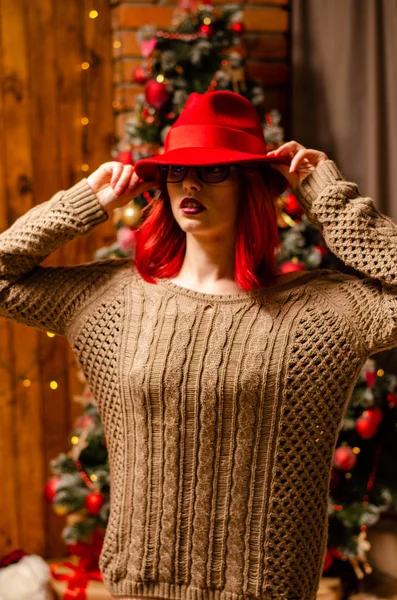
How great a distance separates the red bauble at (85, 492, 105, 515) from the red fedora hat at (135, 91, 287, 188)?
1.18 m

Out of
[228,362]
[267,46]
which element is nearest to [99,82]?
[267,46]

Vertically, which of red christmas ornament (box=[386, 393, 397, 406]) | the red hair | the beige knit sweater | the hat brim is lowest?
red christmas ornament (box=[386, 393, 397, 406])

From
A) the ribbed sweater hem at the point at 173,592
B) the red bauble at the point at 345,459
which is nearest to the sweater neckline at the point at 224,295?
the ribbed sweater hem at the point at 173,592

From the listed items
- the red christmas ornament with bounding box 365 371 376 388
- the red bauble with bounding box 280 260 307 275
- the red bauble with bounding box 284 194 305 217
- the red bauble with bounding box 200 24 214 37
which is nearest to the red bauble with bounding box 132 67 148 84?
the red bauble with bounding box 200 24 214 37

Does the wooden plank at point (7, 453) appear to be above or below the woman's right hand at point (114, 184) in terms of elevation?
below

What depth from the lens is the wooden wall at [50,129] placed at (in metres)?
2.47

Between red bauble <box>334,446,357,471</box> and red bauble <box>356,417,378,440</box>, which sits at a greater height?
red bauble <box>356,417,378,440</box>

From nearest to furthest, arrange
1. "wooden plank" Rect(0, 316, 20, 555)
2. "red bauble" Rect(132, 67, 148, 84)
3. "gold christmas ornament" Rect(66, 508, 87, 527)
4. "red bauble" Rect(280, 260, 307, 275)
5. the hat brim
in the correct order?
the hat brim, "red bauble" Rect(280, 260, 307, 275), "red bauble" Rect(132, 67, 148, 84), "gold christmas ornament" Rect(66, 508, 87, 527), "wooden plank" Rect(0, 316, 20, 555)

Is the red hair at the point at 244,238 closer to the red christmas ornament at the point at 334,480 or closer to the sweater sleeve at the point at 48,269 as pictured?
the sweater sleeve at the point at 48,269

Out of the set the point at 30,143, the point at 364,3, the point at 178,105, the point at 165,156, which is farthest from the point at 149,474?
the point at 364,3

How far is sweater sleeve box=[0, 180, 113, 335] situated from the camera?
4.67 feet

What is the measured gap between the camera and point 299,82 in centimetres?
250

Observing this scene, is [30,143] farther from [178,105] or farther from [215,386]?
[215,386]

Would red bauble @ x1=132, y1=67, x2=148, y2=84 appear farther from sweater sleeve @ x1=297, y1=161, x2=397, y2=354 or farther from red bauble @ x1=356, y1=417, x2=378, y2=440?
red bauble @ x1=356, y1=417, x2=378, y2=440
